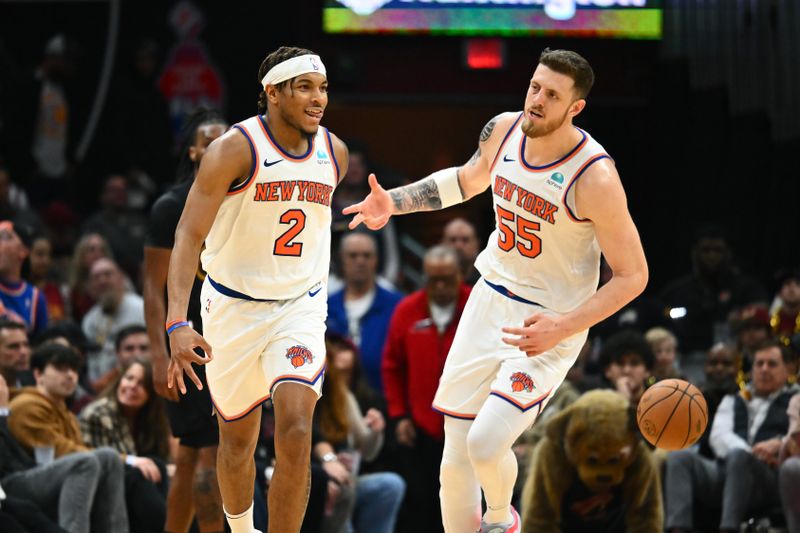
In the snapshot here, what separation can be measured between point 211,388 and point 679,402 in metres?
2.26

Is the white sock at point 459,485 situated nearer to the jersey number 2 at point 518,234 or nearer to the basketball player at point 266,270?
the basketball player at point 266,270

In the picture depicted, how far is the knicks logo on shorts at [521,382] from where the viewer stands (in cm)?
626

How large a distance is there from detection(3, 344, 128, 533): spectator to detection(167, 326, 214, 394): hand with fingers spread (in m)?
2.40

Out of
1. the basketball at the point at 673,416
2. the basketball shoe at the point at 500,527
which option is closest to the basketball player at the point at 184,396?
the basketball shoe at the point at 500,527

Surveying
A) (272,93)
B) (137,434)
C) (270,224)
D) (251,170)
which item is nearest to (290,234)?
(270,224)

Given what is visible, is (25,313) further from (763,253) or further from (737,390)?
(763,253)

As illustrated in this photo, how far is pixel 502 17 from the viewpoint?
488 inches

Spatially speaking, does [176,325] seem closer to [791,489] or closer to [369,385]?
[791,489]

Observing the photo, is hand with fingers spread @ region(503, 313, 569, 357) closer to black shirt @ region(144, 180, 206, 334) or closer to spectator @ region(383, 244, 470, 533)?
black shirt @ region(144, 180, 206, 334)

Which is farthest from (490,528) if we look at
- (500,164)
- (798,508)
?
(798,508)

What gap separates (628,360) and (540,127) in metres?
3.71

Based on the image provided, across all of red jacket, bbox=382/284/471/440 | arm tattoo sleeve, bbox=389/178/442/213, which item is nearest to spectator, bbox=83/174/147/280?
red jacket, bbox=382/284/471/440

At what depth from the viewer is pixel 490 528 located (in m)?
6.37

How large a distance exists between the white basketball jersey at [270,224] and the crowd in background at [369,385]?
7.79 ft
